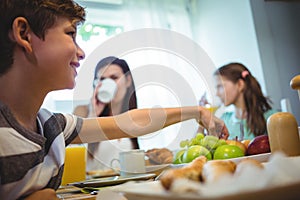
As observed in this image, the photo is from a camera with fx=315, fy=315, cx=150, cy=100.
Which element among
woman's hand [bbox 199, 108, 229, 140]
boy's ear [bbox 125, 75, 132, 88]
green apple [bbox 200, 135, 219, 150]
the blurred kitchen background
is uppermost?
the blurred kitchen background

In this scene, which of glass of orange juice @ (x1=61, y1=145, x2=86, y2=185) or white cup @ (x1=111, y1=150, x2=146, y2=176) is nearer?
white cup @ (x1=111, y1=150, x2=146, y2=176)

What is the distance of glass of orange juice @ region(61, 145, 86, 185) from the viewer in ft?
4.42

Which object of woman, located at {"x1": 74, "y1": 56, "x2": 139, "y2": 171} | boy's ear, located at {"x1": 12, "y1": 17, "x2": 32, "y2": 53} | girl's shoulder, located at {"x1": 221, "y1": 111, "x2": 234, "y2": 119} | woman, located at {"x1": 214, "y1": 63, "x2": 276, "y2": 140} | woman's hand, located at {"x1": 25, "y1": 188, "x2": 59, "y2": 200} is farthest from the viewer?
girl's shoulder, located at {"x1": 221, "y1": 111, "x2": 234, "y2": 119}

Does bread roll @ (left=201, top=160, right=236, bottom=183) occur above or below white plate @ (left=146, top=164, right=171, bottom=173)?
above

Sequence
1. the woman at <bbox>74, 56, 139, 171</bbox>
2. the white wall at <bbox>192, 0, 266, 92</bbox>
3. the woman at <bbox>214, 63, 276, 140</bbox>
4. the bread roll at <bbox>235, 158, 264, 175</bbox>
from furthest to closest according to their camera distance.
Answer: the white wall at <bbox>192, 0, 266, 92</bbox>, the woman at <bbox>214, 63, 276, 140</bbox>, the woman at <bbox>74, 56, 139, 171</bbox>, the bread roll at <bbox>235, 158, 264, 175</bbox>

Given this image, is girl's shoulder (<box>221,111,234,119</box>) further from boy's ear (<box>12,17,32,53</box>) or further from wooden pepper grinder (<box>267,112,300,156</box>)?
boy's ear (<box>12,17,32,53</box>)

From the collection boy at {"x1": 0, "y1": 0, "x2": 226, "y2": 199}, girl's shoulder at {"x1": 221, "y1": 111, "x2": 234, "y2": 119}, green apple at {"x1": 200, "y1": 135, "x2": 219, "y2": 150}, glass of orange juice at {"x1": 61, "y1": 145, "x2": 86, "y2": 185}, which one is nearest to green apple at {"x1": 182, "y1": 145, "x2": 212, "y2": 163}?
green apple at {"x1": 200, "y1": 135, "x2": 219, "y2": 150}

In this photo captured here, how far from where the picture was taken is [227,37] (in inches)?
119

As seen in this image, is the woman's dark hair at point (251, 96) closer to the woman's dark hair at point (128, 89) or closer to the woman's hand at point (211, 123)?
the woman's dark hair at point (128, 89)

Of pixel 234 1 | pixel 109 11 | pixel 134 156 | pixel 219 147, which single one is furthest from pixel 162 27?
pixel 219 147

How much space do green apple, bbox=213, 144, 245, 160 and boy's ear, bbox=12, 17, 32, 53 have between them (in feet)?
1.69

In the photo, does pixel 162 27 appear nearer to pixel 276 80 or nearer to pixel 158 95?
pixel 158 95

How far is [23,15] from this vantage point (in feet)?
2.23

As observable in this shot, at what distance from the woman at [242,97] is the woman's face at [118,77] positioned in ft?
2.24
